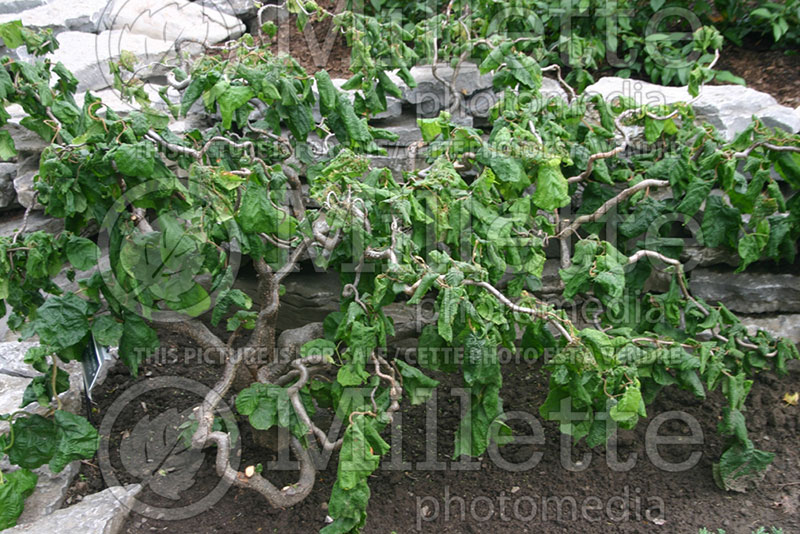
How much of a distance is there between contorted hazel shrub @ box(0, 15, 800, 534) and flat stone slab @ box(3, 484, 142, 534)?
103mm

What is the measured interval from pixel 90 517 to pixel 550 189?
1896mm

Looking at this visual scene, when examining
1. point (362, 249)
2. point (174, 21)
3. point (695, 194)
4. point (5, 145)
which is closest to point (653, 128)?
point (695, 194)

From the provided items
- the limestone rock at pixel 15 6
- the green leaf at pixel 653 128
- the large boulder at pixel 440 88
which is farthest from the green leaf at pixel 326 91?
the limestone rock at pixel 15 6

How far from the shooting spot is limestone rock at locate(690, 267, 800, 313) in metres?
3.15

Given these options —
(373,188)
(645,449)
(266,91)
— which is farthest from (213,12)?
(645,449)

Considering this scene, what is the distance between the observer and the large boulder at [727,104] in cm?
309

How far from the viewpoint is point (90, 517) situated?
2.27 metres

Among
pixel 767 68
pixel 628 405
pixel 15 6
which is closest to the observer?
pixel 628 405

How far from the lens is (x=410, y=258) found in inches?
80.4

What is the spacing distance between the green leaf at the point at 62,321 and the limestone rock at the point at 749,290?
8.47ft

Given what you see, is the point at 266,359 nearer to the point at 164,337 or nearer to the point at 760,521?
the point at 164,337

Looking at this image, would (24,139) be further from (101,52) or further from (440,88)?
(440,88)

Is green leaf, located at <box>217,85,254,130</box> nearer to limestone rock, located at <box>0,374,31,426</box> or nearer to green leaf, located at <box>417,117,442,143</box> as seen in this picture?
green leaf, located at <box>417,117,442,143</box>

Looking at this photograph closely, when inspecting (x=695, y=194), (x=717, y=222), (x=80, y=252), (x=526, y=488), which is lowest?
(x=526, y=488)
